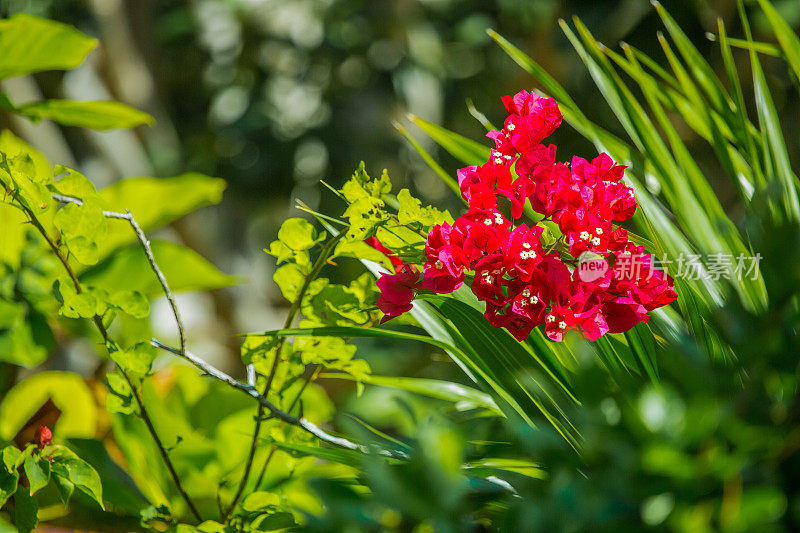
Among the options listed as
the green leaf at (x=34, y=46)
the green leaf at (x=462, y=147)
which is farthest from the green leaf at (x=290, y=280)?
the green leaf at (x=34, y=46)

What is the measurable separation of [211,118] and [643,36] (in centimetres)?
177

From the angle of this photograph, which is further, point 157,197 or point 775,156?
point 157,197

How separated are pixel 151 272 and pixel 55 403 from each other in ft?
0.50

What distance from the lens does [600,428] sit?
0.77 ft

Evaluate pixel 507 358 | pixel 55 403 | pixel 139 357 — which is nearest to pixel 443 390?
pixel 507 358

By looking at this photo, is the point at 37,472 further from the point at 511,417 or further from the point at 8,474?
the point at 511,417

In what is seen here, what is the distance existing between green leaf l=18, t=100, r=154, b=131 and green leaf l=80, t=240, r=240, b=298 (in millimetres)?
125

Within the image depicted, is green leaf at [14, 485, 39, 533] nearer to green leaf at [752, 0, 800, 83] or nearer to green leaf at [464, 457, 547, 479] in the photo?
green leaf at [464, 457, 547, 479]

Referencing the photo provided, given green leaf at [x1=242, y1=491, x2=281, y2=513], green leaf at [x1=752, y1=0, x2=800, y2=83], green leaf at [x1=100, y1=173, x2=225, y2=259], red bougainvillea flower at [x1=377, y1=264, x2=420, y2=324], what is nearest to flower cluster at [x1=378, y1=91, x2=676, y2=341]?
red bougainvillea flower at [x1=377, y1=264, x2=420, y2=324]

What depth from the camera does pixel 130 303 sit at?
0.42 metres

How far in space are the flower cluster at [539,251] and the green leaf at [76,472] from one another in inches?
7.9

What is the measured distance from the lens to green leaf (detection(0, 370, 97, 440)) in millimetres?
634

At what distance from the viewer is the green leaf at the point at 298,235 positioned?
0.44 metres

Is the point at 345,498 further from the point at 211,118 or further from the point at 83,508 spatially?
the point at 211,118
